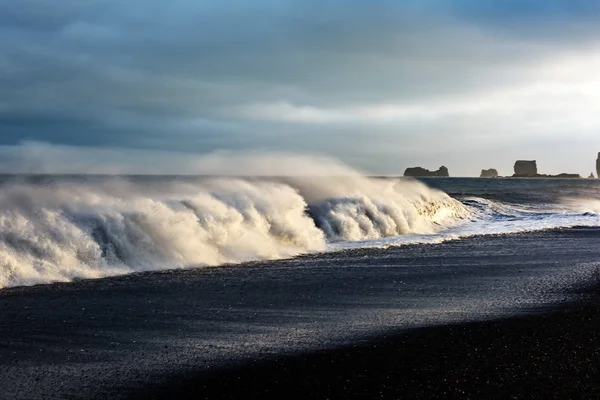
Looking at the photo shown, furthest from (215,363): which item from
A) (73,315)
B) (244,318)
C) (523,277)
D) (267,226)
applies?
(267,226)

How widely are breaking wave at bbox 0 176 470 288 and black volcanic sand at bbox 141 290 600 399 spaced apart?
8.58 m

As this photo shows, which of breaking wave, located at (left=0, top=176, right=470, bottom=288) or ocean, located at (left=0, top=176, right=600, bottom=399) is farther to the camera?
breaking wave, located at (left=0, top=176, right=470, bottom=288)

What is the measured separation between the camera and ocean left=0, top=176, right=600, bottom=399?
8984 millimetres

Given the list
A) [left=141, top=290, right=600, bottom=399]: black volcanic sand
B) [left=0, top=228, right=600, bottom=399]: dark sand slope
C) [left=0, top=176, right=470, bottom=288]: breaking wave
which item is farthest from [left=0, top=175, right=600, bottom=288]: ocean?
[left=141, top=290, right=600, bottom=399]: black volcanic sand

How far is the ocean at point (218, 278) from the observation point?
8.98 meters

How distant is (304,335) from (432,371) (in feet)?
7.84

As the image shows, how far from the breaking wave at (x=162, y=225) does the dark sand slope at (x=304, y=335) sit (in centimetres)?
158

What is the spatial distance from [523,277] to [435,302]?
4.27 metres

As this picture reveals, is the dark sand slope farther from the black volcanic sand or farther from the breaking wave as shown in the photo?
the breaking wave

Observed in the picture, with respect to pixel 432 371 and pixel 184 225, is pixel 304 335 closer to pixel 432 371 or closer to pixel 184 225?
pixel 432 371

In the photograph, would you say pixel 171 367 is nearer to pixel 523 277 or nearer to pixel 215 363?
pixel 215 363

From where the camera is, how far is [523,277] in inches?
636

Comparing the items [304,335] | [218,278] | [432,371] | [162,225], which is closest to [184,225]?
[162,225]

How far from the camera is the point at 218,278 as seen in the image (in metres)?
16.0
